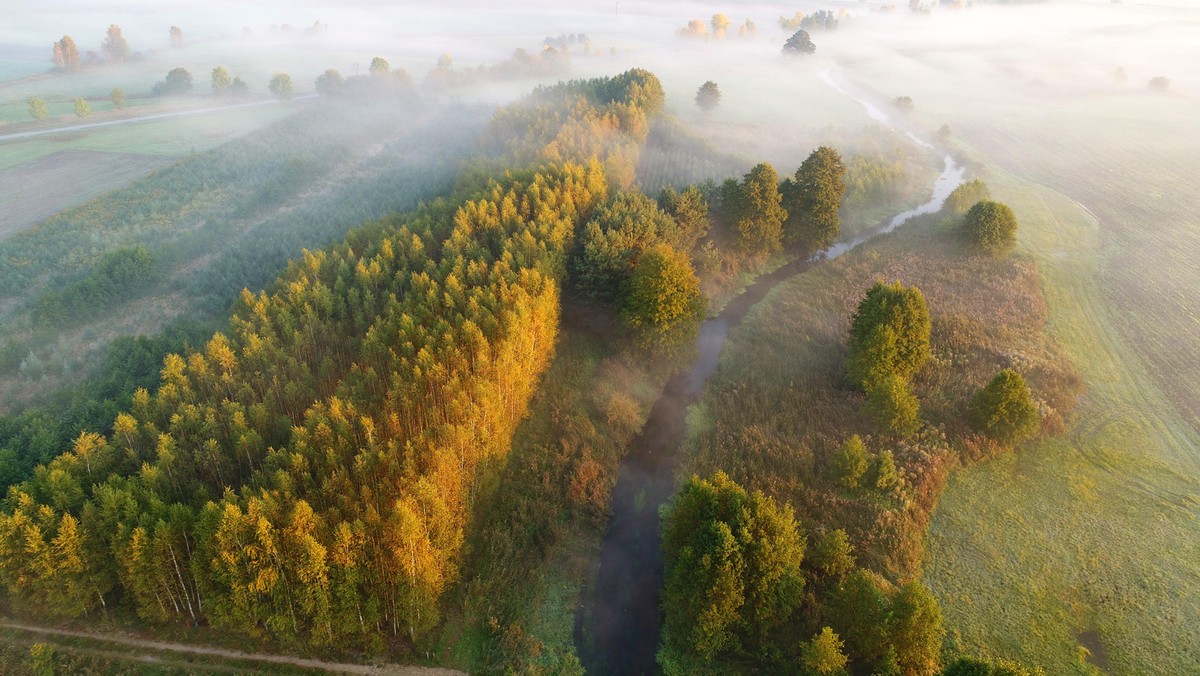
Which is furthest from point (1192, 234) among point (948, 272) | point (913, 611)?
point (913, 611)

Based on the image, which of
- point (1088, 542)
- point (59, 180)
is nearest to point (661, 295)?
point (1088, 542)

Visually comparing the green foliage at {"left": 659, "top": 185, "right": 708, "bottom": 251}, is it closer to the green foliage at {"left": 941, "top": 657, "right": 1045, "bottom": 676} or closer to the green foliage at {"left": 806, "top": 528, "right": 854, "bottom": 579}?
the green foliage at {"left": 806, "top": 528, "right": 854, "bottom": 579}

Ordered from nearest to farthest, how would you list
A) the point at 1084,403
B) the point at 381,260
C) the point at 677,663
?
the point at 677,663 < the point at 1084,403 < the point at 381,260

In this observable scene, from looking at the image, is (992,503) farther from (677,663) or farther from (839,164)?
(839,164)

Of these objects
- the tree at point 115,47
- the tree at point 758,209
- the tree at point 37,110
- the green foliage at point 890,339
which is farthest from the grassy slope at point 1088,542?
the tree at point 115,47

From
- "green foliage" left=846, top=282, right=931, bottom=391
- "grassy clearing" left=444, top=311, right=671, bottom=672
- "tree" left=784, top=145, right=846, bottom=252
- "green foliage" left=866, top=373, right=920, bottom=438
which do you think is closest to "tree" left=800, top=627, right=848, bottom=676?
"grassy clearing" left=444, top=311, right=671, bottom=672

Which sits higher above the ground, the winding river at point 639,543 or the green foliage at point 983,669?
the green foliage at point 983,669

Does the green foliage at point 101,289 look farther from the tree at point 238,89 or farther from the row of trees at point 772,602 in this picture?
the tree at point 238,89

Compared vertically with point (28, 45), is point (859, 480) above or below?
below
